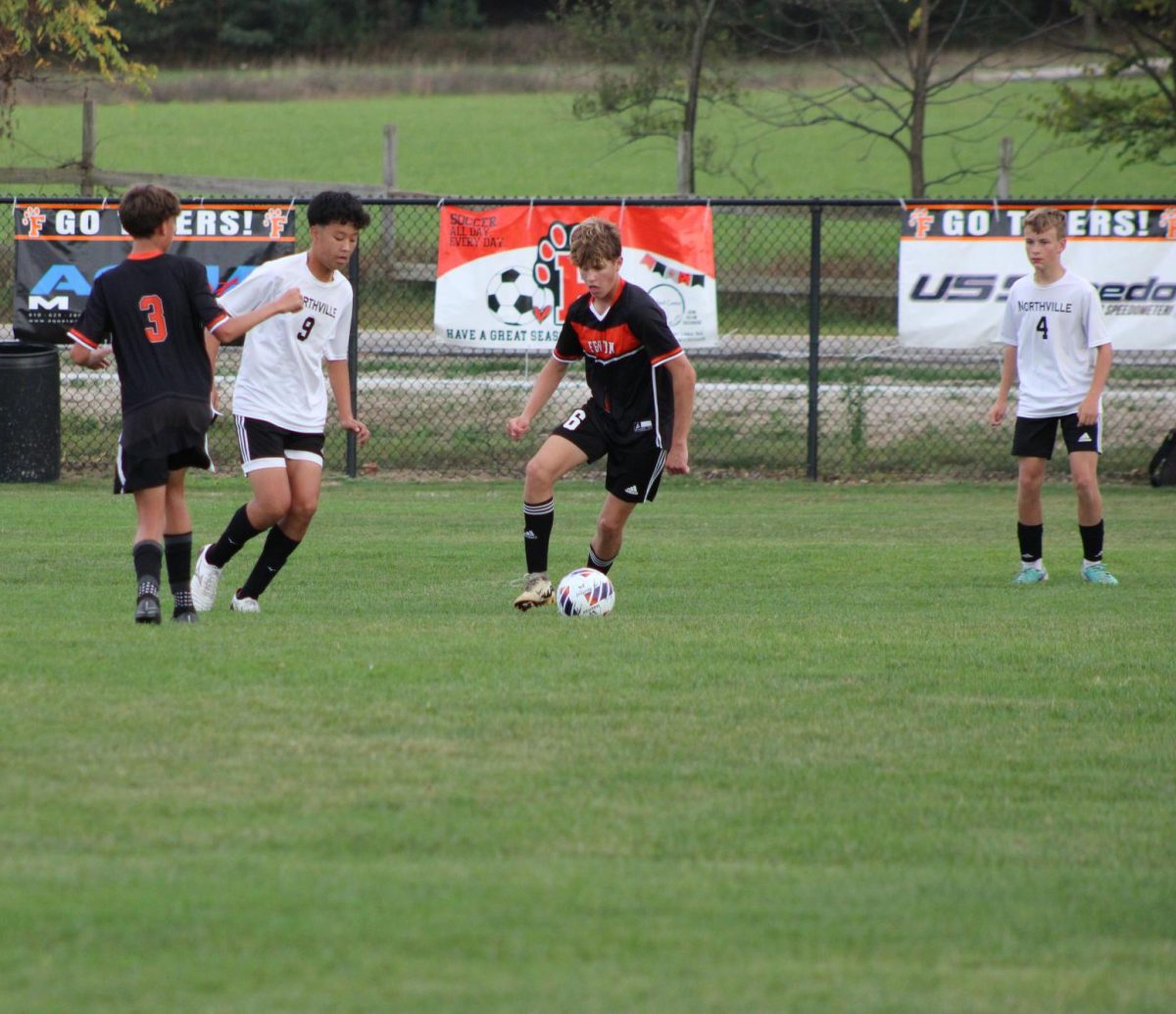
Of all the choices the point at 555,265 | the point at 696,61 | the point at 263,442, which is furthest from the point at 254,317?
the point at 696,61

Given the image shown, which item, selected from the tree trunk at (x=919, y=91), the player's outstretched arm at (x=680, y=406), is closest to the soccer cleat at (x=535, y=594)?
the player's outstretched arm at (x=680, y=406)

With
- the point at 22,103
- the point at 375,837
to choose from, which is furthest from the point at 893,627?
the point at 22,103

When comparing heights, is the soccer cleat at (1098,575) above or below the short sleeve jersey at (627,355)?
below

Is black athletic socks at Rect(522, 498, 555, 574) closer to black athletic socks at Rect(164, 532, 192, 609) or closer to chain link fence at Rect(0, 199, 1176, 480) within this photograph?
black athletic socks at Rect(164, 532, 192, 609)

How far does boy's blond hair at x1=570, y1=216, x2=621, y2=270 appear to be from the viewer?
741 centimetres

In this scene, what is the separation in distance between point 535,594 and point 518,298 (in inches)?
251

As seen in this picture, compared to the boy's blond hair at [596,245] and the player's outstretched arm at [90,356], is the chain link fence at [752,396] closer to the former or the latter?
the boy's blond hair at [596,245]

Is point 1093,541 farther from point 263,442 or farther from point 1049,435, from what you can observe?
point 263,442

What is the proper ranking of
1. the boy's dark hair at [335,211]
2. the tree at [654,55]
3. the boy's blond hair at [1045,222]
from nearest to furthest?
1. the boy's dark hair at [335,211]
2. the boy's blond hair at [1045,222]
3. the tree at [654,55]

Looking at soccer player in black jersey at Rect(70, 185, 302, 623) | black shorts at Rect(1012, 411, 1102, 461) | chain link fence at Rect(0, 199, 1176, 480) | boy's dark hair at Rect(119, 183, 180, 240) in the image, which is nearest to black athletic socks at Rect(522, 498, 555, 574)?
soccer player in black jersey at Rect(70, 185, 302, 623)

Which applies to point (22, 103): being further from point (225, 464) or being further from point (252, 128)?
point (225, 464)

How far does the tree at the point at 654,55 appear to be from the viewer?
86.7ft

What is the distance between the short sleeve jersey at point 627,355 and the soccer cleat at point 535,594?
789mm

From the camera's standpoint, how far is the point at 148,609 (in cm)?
670
